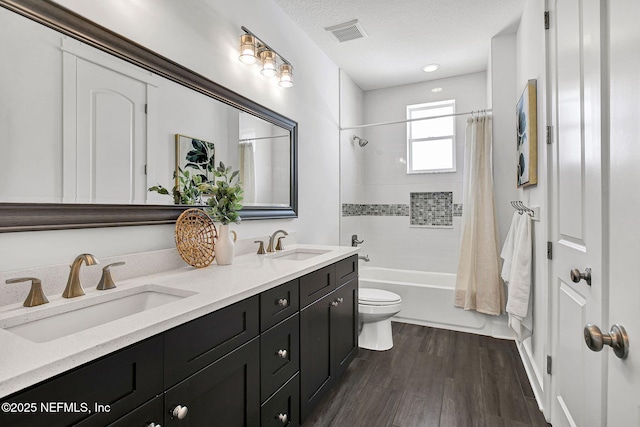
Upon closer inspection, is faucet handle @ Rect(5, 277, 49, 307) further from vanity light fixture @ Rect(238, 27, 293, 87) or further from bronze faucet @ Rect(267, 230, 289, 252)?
vanity light fixture @ Rect(238, 27, 293, 87)

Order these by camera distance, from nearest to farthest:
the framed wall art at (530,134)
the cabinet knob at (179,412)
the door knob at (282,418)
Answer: the cabinet knob at (179,412) < the door knob at (282,418) < the framed wall art at (530,134)

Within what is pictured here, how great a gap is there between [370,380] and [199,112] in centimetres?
200

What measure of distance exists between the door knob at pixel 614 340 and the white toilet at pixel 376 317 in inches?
73.3

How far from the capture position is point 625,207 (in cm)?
80

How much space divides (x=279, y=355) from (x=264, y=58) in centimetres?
180

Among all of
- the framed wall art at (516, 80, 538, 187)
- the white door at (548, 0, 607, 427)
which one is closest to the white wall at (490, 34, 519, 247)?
the framed wall art at (516, 80, 538, 187)

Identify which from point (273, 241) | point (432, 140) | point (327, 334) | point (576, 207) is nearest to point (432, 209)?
point (432, 140)

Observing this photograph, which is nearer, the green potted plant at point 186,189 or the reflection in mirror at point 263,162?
the green potted plant at point 186,189

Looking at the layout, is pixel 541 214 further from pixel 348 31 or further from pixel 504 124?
pixel 348 31

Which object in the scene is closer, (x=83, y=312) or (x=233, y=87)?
(x=83, y=312)

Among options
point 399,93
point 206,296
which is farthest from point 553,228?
point 399,93

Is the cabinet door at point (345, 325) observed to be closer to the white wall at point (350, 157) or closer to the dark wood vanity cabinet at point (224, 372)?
the dark wood vanity cabinet at point (224, 372)

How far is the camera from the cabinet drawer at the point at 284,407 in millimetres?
1323

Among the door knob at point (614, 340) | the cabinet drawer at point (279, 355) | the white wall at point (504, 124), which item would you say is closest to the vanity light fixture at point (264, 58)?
the cabinet drawer at point (279, 355)
